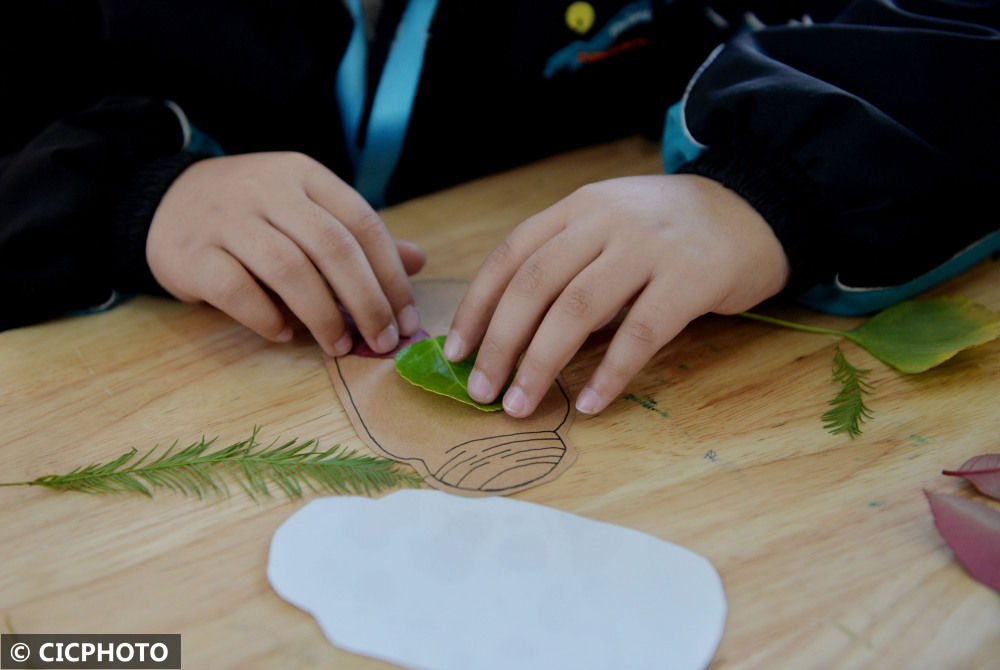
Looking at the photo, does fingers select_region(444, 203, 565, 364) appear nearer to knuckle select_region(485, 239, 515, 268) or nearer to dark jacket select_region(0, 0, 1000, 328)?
knuckle select_region(485, 239, 515, 268)

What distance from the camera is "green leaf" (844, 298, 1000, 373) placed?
Answer: 1.89ft

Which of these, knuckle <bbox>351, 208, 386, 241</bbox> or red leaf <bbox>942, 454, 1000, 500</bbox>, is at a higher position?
red leaf <bbox>942, 454, 1000, 500</bbox>

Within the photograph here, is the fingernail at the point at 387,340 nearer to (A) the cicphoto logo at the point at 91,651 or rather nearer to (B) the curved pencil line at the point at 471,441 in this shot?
(B) the curved pencil line at the point at 471,441

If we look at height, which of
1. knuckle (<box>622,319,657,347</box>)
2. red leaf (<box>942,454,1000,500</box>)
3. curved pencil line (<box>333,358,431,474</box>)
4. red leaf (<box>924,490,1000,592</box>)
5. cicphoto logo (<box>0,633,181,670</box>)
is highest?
red leaf (<box>942,454,1000,500</box>)

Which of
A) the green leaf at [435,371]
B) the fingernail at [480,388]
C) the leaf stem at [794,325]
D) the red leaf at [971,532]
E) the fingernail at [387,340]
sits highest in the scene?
the red leaf at [971,532]

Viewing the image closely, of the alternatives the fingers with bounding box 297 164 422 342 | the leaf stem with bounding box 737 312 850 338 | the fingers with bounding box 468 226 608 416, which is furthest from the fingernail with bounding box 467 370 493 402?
the leaf stem with bounding box 737 312 850 338

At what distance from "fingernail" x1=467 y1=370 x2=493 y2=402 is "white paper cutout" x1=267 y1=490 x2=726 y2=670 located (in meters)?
0.10

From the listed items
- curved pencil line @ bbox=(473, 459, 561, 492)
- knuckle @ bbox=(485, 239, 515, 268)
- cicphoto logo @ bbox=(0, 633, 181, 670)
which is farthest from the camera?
knuckle @ bbox=(485, 239, 515, 268)

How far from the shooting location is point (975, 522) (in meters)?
0.44

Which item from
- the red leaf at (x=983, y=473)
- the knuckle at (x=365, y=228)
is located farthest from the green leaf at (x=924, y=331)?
the knuckle at (x=365, y=228)

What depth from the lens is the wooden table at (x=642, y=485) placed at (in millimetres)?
404

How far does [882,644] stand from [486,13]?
→ 0.76 meters

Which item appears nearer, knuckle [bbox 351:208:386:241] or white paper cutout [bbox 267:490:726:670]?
white paper cutout [bbox 267:490:726:670]

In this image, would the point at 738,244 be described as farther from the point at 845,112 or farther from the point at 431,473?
the point at 431,473
